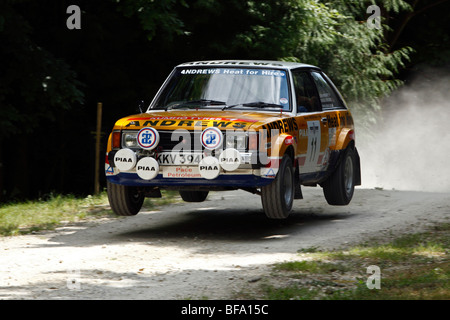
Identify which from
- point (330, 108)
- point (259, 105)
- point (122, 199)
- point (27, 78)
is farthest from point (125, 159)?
point (27, 78)

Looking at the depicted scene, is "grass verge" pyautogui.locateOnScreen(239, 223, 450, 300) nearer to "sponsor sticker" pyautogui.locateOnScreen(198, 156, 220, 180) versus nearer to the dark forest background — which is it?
"sponsor sticker" pyautogui.locateOnScreen(198, 156, 220, 180)

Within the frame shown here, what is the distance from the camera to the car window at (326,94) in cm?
1188

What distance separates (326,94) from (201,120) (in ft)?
9.78

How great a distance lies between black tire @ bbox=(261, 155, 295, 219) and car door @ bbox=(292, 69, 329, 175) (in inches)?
20.7

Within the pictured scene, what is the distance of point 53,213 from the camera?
1239cm

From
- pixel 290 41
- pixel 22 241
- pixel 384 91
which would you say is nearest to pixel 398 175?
pixel 384 91

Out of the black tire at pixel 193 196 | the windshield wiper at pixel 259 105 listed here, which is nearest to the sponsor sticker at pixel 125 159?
the windshield wiper at pixel 259 105

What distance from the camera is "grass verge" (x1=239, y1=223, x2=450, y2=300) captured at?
23.3 ft

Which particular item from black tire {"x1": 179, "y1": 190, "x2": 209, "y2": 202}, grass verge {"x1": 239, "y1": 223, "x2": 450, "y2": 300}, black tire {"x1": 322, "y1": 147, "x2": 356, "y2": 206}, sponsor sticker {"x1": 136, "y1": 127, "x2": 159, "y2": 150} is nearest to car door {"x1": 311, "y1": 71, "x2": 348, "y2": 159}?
black tire {"x1": 322, "y1": 147, "x2": 356, "y2": 206}

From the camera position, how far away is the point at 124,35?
21.0 meters

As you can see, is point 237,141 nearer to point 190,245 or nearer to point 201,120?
point 201,120

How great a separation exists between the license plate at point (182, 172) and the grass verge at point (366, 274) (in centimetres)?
151

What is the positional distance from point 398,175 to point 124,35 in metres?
10.2

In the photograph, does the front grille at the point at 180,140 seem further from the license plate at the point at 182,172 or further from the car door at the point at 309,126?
the car door at the point at 309,126
